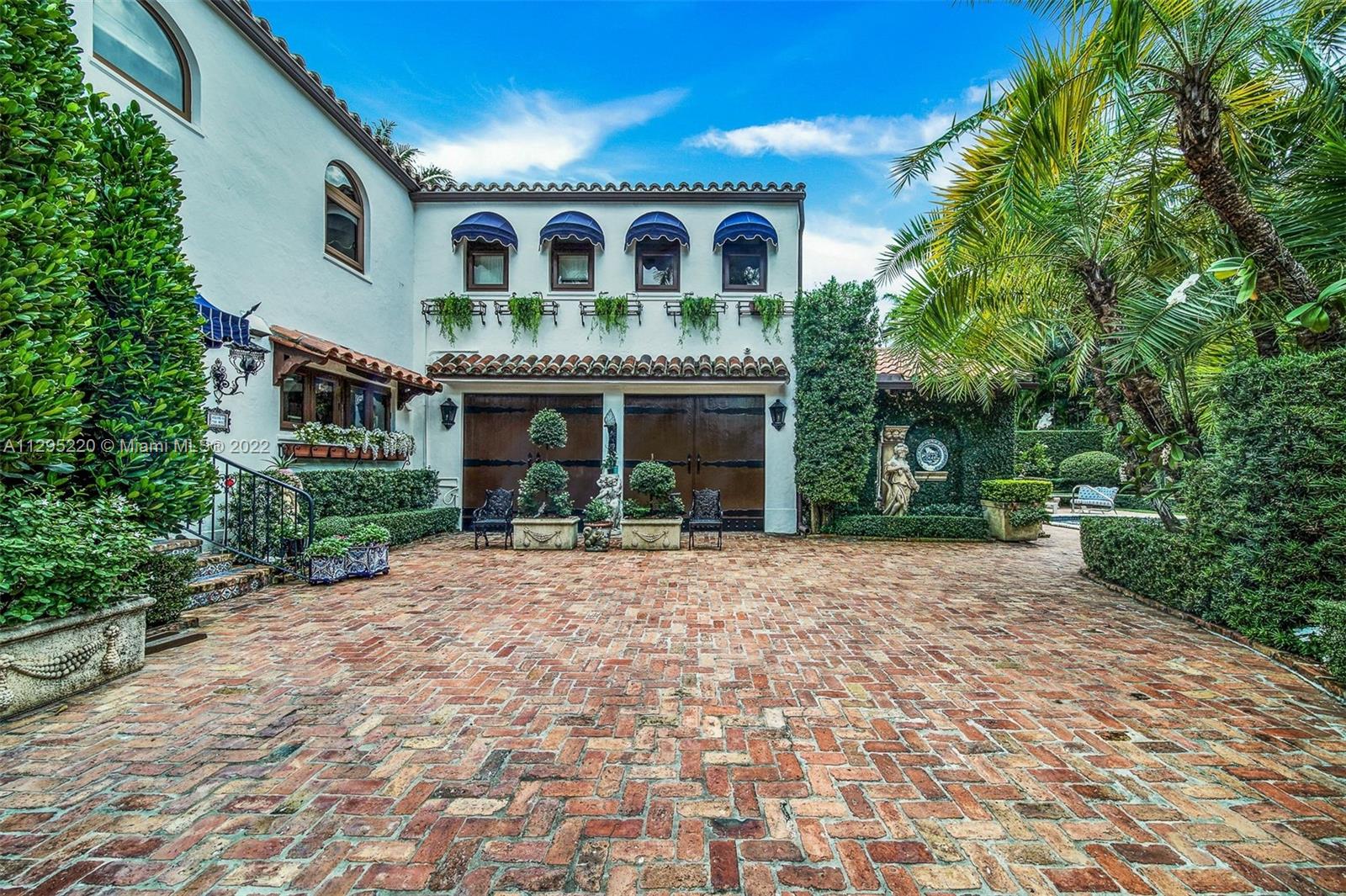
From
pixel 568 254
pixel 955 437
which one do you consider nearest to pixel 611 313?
pixel 568 254

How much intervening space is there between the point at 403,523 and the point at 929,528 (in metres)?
10.1

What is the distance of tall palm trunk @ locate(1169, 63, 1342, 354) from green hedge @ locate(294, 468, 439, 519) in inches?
424

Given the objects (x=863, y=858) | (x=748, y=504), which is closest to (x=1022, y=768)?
(x=863, y=858)

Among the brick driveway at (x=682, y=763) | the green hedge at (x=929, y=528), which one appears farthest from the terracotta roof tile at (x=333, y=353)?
the green hedge at (x=929, y=528)

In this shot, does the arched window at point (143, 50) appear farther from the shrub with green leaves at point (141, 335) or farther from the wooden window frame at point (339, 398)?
the wooden window frame at point (339, 398)

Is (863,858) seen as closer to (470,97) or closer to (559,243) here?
(559,243)

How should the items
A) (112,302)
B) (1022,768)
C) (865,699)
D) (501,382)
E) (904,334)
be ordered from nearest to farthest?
(1022,768)
(865,699)
(112,302)
(904,334)
(501,382)

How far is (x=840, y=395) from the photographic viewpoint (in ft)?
34.1

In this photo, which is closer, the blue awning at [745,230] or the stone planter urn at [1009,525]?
the stone planter urn at [1009,525]

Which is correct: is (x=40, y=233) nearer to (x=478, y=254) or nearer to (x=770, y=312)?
(x=478, y=254)

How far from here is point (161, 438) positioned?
461cm

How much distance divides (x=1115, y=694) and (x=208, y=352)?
10.1 meters

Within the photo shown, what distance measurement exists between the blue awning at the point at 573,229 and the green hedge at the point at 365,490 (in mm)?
5838

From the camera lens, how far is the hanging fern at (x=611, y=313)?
11406mm
